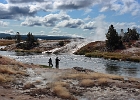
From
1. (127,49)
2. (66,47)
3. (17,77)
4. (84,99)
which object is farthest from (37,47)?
(84,99)

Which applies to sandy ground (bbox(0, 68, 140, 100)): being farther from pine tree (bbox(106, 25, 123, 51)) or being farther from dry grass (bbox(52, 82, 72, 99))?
pine tree (bbox(106, 25, 123, 51))

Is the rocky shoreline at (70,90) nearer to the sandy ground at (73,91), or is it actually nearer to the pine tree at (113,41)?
the sandy ground at (73,91)

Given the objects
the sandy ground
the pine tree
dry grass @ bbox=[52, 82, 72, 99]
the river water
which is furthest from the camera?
the pine tree

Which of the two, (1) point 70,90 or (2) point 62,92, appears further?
(1) point 70,90

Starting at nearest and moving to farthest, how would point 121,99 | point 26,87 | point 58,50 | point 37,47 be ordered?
point 121,99, point 26,87, point 58,50, point 37,47

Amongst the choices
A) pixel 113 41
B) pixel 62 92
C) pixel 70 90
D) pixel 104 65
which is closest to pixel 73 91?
pixel 70 90

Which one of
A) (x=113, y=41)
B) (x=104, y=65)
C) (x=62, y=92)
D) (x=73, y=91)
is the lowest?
(x=104, y=65)

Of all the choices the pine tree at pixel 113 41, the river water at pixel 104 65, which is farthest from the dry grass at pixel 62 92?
the pine tree at pixel 113 41

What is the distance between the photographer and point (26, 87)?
2883 centimetres

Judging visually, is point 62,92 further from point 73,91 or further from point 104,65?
point 104,65

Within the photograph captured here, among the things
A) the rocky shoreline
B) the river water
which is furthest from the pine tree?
the rocky shoreline

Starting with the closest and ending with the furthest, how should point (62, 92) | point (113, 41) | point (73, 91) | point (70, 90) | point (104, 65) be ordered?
1. point (62, 92)
2. point (73, 91)
3. point (70, 90)
4. point (104, 65)
5. point (113, 41)

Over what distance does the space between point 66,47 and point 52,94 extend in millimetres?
114631

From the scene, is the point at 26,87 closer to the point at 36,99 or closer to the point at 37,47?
the point at 36,99
